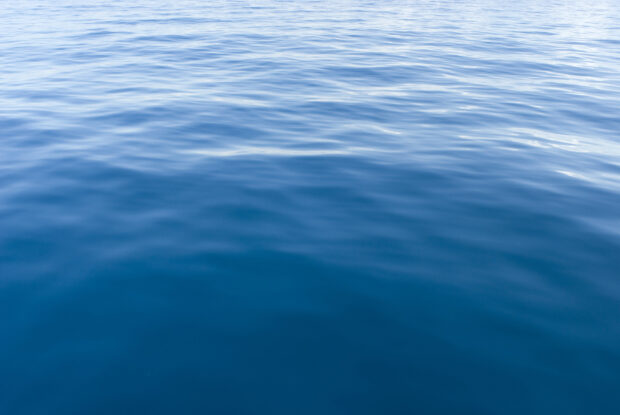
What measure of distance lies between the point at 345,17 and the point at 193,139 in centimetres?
1887

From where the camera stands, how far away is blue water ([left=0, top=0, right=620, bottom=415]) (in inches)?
147

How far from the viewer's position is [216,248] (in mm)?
5383

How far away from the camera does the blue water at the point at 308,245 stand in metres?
3.74

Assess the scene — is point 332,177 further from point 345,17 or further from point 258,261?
point 345,17

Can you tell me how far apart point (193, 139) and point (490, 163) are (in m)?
4.96

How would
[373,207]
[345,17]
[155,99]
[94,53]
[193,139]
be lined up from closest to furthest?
[373,207] < [193,139] < [155,99] < [94,53] < [345,17]

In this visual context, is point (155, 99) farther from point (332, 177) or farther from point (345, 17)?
point (345, 17)

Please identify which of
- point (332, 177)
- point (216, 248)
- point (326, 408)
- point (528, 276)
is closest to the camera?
point (326, 408)

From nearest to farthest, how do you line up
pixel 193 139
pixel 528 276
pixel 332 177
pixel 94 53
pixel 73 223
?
pixel 528 276 < pixel 73 223 < pixel 332 177 < pixel 193 139 < pixel 94 53

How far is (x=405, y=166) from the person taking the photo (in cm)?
763

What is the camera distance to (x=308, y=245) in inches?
217

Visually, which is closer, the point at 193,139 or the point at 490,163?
the point at 490,163

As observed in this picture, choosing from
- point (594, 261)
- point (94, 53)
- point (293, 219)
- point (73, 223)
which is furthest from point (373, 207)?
point (94, 53)

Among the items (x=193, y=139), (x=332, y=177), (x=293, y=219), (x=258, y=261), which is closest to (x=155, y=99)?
(x=193, y=139)
